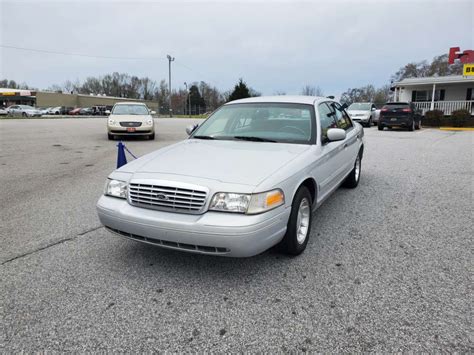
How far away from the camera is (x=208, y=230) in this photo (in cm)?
276

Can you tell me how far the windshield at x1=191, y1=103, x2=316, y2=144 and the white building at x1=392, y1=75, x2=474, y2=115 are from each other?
84.1 ft

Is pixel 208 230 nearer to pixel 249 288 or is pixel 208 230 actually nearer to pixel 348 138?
pixel 249 288

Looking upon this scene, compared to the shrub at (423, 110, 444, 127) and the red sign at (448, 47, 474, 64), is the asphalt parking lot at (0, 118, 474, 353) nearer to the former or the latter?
the shrub at (423, 110, 444, 127)

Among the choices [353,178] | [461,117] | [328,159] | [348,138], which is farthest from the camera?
[461,117]

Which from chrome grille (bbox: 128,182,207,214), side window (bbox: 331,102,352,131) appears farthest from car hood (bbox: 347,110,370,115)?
chrome grille (bbox: 128,182,207,214)

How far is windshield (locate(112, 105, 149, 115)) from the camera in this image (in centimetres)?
1443

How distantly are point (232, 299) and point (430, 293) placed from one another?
158 centimetres

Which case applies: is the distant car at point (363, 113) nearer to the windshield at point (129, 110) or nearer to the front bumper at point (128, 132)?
the windshield at point (129, 110)

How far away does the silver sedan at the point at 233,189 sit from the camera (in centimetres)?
283

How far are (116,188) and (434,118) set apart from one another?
24.4m

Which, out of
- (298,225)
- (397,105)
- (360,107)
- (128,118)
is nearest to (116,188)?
(298,225)

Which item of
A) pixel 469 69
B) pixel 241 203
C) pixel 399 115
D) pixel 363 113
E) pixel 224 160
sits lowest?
pixel 241 203

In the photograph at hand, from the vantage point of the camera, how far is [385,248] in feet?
12.3

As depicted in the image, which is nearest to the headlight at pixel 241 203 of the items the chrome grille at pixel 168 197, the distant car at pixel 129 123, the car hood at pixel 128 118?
the chrome grille at pixel 168 197
